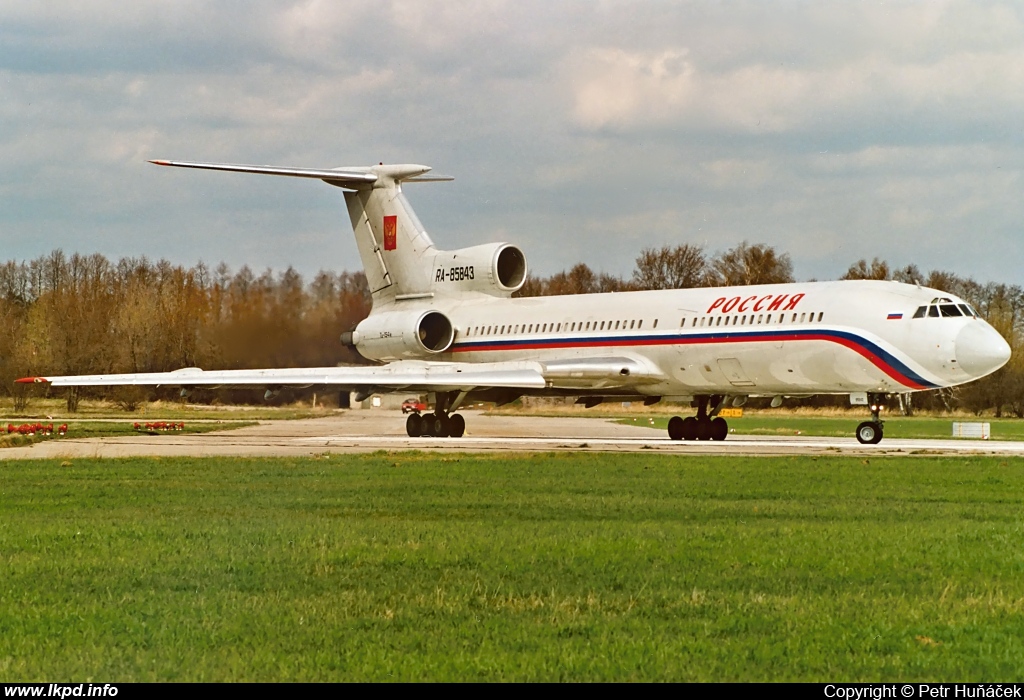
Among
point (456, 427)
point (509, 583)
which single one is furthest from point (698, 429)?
point (509, 583)

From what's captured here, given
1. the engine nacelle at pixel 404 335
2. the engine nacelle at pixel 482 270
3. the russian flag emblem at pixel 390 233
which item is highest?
the russian flag emblem at pixel 390 233

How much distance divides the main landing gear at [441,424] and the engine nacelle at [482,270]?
4787 mm

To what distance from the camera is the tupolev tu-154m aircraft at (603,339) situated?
2892 cm

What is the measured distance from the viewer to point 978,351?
28.0m

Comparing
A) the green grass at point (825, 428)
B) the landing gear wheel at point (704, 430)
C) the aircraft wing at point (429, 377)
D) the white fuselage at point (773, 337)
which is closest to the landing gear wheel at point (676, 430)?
the landing gear wheel at point (704, 430)

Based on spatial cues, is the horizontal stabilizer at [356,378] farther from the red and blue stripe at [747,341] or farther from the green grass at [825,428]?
the green grass at [825,428]

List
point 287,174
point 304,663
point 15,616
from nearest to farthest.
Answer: point 304,663
point 15,616
point 287,174

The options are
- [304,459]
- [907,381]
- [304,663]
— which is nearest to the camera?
[304,663]

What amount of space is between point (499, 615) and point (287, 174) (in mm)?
30830

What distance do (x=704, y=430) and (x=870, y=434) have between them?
5225 millimetres

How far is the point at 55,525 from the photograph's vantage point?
12625 mm

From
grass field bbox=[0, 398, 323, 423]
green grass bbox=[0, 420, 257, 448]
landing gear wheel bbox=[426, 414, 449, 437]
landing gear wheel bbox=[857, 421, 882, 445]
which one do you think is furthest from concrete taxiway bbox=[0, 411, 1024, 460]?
grass field bbox=[0, 398, 323, 423]
